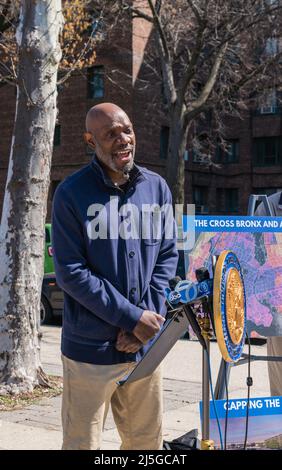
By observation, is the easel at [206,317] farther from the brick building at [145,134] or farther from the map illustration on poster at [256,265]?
the brick building at [145,134]

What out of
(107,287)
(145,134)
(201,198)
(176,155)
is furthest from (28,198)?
(201,198)

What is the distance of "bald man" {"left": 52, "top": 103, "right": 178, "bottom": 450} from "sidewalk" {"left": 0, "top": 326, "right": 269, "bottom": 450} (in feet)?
5.93

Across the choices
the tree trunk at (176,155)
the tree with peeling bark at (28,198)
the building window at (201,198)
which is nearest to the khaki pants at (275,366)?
the tree with peeling bark at (28,198)

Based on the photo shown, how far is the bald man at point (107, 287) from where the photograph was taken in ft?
10.0

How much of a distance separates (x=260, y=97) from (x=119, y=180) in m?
23.1

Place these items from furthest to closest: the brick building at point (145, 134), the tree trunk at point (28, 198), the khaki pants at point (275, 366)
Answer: the brick building at point (145, 134)
the tree trunk at point (28, 198)
the khaki pants at point (275, 366)

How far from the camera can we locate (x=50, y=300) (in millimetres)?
13820

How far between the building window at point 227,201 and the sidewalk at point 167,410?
30.5 m

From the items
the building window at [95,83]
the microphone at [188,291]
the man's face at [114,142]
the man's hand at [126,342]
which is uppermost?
the building window at [95,83]

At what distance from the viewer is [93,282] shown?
9.87 ft

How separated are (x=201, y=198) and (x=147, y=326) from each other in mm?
35891

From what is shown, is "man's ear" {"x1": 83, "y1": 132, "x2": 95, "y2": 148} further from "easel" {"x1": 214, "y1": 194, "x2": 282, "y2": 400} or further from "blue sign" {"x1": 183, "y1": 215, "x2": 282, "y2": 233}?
"easel" {"x1": 214, "y1": 194, "x2": 282, "y2": 400}

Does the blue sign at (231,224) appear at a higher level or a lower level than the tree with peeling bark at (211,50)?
lower

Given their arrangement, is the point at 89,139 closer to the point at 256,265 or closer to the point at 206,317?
the point at 206,317
